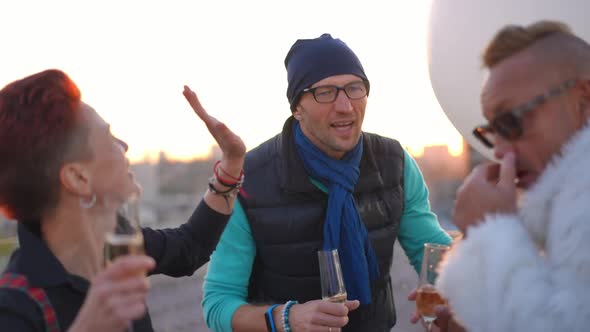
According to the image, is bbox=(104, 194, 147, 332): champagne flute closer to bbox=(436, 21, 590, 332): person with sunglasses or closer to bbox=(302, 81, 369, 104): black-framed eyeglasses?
bbox=(436, 21, 590, 332): person with sunglasses

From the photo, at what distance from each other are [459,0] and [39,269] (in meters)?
2.17

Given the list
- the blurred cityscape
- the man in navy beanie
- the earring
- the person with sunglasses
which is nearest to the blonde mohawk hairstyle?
the person with sunglasses

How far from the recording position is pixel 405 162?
3309 mm

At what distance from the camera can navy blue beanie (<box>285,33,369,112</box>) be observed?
3.03 m

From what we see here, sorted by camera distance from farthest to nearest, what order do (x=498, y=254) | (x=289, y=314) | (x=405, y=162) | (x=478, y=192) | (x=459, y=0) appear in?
(x=405, y=162)
(x=459, y=0)
(x=289, y=314)
(x=478, y=192)
(x=498, y=254)

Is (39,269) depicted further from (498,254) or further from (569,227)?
(569,227)

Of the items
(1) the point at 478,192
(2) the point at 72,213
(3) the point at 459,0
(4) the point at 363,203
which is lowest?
(4) the point at 363,203

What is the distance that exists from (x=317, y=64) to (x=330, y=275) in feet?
3.67

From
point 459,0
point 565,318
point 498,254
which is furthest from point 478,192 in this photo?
point 459,0

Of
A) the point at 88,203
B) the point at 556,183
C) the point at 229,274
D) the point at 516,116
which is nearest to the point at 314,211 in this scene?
the point at 229,274

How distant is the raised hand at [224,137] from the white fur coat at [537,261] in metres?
1.07

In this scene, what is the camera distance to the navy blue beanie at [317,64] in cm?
303

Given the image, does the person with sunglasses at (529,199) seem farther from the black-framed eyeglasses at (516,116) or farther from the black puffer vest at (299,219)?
the black puffer vest at (299,219)

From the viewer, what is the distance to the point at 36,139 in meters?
1.82
